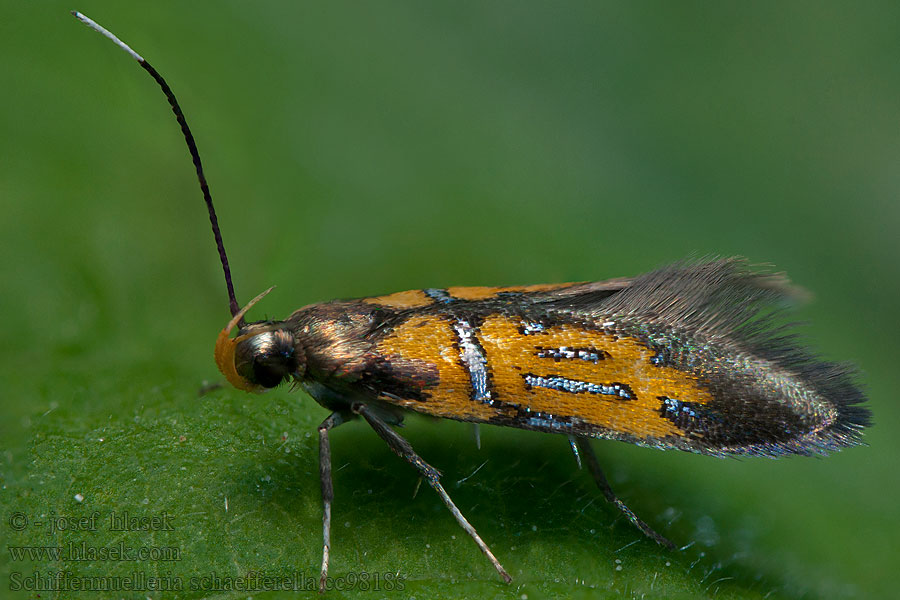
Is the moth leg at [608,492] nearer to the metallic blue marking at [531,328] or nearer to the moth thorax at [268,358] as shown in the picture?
the metallic blue marking at [531,328]

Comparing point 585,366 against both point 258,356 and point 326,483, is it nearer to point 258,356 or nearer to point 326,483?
point 326,483

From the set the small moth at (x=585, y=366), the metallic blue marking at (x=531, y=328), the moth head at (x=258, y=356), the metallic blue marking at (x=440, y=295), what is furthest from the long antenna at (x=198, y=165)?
the metallic blue marking at (x=531, y=328)

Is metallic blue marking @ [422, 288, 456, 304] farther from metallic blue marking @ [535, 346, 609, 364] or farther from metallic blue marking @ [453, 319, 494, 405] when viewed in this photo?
metallic blue marking @ [535, 346, 609, 364]

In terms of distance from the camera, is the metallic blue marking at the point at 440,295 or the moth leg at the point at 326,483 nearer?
the moth leg at the point at 326,483

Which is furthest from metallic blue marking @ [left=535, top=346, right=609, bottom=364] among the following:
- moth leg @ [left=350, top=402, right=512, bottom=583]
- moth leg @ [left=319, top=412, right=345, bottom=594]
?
moth leg @ [left=319, top=412, right=345, bottom=594]

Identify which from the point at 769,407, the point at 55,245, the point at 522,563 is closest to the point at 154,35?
the point at 55,245
